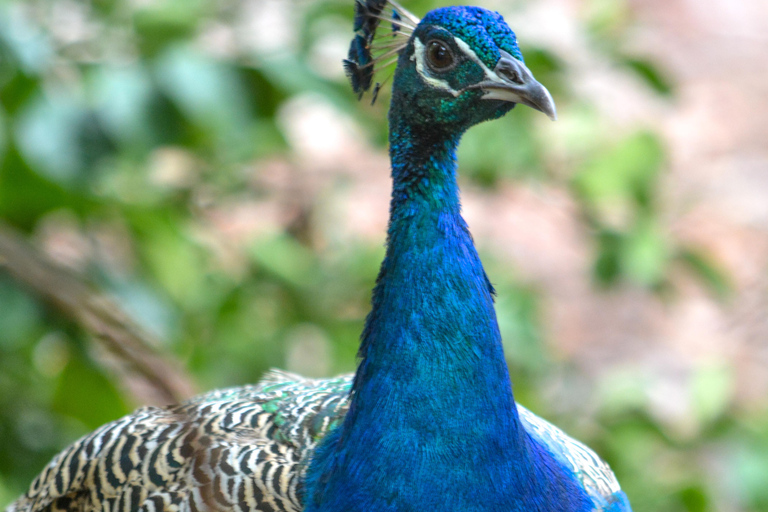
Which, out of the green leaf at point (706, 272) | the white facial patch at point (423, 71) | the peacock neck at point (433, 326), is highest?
the green leaf at point (706, 272)

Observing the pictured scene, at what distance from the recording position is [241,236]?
14.4ft

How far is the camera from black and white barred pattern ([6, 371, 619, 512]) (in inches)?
58.4

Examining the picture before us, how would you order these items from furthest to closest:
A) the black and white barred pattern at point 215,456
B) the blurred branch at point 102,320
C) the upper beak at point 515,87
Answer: the blurred branch at point 102,320 < the black and white barred pattern at point 215,456 < the upper beak at point 515,87

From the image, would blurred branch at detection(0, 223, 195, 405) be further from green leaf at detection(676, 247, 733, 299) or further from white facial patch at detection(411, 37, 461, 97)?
green leaf at detection(676, 247, 733, 299)

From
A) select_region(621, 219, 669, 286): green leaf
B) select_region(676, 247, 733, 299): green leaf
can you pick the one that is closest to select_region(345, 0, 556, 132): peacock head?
select_region(621, 219, 669, 286): green leaf

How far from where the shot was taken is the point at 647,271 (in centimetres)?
280

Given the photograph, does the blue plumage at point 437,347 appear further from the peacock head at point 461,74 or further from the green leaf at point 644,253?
the green leaf at point 644,253

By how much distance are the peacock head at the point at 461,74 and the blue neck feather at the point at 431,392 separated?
41 millimetres

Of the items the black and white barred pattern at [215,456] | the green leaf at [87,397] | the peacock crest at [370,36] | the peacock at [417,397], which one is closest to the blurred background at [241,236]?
the green leaf at [87,397]

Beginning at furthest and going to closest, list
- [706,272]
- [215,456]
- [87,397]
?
[706,272], [87,397], [215,456]

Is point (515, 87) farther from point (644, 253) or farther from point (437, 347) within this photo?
point (644, 253)

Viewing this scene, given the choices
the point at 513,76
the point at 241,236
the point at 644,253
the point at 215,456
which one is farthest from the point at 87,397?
the point at 241,236

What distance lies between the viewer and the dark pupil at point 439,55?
1.41 metres

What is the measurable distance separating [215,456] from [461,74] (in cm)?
76
